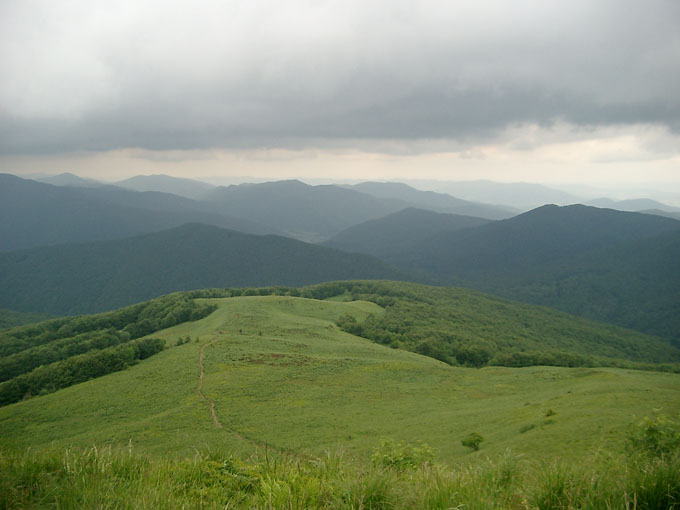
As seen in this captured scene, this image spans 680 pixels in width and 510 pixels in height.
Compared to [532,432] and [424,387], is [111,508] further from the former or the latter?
[424,387]

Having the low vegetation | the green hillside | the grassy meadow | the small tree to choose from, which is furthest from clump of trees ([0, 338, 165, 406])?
the green hillside

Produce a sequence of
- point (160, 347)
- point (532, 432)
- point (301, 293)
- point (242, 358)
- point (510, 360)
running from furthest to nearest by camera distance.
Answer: point (301, 293)
point (510, 360)
point (160, 347)
point (242, 358)
point (532, 432)

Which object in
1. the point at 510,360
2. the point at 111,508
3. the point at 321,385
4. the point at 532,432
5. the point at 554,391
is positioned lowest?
the point at 510,360

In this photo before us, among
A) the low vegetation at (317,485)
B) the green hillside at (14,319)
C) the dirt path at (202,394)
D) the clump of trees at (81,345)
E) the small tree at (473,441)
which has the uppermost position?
the low vegetation at (317,485)

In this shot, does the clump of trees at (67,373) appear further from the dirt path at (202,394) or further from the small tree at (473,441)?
the small tree at (473,441)

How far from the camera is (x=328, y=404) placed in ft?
148

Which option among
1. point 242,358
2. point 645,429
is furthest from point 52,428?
point 645,429

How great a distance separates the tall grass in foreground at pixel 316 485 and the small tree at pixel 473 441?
23.4 m

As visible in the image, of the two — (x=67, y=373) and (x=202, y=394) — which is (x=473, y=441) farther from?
(x=67, y=373)

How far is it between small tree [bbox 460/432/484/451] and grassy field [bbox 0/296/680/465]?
1.63 ft

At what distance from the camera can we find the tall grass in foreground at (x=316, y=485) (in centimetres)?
614

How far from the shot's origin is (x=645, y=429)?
15.2 metres

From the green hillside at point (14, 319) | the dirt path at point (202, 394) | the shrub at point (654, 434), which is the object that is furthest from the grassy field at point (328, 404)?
the green hillside at point (14, 319)

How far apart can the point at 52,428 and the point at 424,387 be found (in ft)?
146
